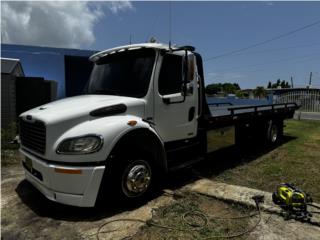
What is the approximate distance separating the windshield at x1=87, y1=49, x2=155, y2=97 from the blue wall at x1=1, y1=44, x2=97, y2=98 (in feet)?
45.8

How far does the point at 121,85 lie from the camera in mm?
4188

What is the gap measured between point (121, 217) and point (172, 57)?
2.59 m

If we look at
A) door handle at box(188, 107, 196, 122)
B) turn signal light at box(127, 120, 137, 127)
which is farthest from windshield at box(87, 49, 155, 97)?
door handle at box(188, 107, 196, 122)

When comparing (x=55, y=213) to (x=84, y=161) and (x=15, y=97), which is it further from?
(x=15, y=97)

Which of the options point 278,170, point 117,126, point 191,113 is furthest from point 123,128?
point 278,170

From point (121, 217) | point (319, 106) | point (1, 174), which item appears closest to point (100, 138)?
point (121, 217)

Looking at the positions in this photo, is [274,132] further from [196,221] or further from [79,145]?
[79,145]

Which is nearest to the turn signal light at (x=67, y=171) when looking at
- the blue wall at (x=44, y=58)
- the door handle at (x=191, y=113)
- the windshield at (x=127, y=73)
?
the windshield at (x=127, y=73)

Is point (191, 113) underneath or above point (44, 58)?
underneath

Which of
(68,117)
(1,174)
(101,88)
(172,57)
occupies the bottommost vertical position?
(1,174)

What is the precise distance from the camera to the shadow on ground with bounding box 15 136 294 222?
139 inches

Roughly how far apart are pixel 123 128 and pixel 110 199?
108 cm

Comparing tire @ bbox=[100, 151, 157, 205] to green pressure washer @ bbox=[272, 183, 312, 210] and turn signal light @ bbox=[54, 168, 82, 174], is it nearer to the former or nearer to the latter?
turn signal light @ bbox=[54, 168, 82, 174]

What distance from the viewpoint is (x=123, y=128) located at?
137 inches
